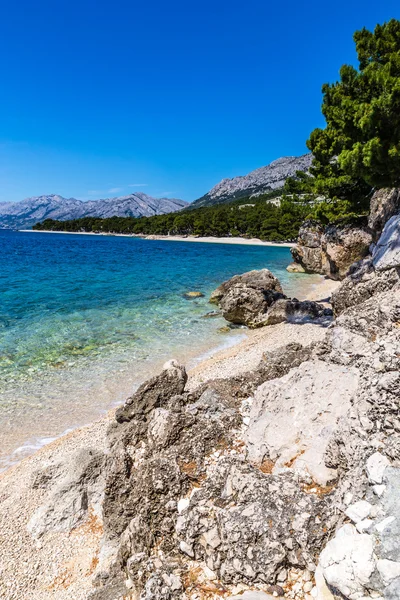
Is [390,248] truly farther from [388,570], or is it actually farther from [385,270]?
[388,570]

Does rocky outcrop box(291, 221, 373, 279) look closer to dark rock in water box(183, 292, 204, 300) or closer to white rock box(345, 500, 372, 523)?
dark rock in water box(183, 292, 204, 300)

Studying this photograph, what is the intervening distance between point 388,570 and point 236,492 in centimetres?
189

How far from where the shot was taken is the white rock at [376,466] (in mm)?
3304

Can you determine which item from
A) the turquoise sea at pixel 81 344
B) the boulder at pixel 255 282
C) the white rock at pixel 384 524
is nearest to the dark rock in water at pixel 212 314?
the turquoise sea at pixel 81 344

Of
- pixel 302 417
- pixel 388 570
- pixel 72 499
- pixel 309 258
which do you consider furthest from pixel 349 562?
pixel 309 258

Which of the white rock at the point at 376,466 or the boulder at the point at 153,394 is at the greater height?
the white rock at the point at 376,466

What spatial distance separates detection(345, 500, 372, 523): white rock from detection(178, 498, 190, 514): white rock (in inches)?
81.1

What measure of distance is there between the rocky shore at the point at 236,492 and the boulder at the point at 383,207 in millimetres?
7256

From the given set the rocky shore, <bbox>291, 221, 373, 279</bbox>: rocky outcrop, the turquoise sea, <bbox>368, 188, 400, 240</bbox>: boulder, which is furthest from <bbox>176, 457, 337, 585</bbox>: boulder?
<bbox>291, 221, 373, 279</bbox>: rocky outcrop

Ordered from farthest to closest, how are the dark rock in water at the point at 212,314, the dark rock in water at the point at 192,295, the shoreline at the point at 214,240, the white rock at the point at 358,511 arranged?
the shoreline at the point at 214,240 < the dark rock in water at the point at 192,295 < the dark rock in water at the point at 212,314 < the white rock at the point at 358,511

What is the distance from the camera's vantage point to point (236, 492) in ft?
13.8

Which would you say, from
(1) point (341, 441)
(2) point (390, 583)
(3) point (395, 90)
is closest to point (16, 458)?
(1) point (341, 441)

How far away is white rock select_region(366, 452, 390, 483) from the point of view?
3.30m

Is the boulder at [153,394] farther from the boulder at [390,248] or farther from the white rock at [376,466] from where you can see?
the boulder at [390,248]
